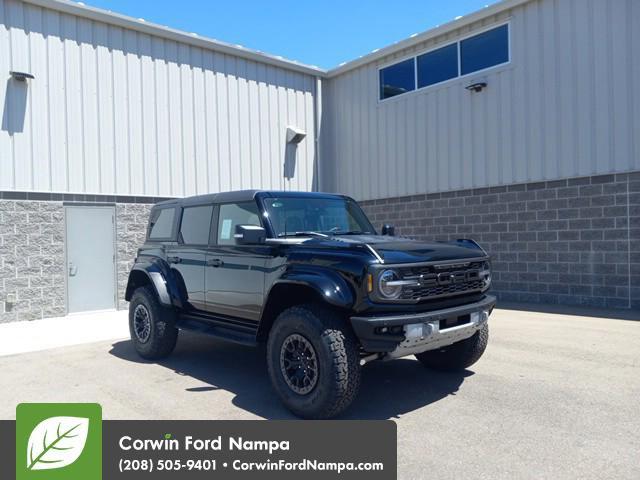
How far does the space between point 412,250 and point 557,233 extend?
7109 mm

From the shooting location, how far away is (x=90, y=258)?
10430 mm

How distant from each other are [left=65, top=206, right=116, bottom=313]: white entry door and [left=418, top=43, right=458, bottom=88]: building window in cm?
786

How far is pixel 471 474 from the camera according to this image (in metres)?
3.30

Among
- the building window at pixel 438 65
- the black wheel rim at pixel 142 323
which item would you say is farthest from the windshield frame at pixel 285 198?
the building window at pixel 438 65

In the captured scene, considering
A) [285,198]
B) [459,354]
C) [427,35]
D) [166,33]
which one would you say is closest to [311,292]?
[285,198]

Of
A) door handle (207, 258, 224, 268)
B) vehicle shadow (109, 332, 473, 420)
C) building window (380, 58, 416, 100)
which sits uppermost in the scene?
building window (380, 58, 416, 100)

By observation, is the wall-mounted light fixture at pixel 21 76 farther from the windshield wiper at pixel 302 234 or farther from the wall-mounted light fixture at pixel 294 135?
the windshield wiper at pixel 302 234

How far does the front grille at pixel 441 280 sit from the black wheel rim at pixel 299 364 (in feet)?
2.96

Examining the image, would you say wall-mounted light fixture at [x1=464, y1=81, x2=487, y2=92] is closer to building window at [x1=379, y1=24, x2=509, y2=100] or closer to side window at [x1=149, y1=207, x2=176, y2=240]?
building window at [x1=379, y1=24, x2=509, y2=100]

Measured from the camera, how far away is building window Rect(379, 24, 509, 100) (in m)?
11.3

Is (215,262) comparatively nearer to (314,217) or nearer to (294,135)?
(314,217)

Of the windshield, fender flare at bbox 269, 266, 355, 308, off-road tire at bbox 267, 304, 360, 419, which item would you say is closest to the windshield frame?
the windshield

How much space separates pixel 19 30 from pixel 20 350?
19.7 feet

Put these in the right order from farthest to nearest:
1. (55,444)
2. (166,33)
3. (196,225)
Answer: (166,33) → (196,225) → (55,444)
